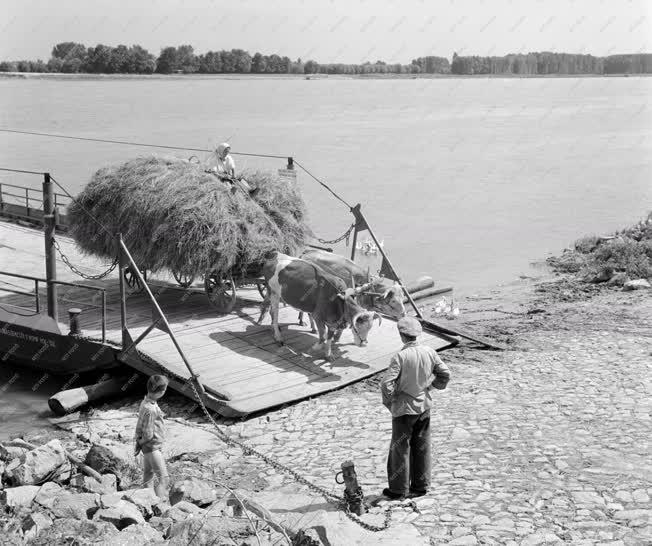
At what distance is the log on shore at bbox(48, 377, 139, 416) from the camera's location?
13.3 meters

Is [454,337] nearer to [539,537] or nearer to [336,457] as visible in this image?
[336,457]

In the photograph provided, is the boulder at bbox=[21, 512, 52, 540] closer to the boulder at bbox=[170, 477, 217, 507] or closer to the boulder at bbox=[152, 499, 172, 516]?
the boulder at bbox=[152, 499, 172, 516]

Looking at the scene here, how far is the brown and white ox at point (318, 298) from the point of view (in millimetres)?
13438

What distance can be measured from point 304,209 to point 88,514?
391 inches

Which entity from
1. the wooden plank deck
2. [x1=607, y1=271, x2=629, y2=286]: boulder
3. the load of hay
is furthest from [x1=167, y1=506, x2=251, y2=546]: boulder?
[x1=607, y1=271, x2=629, y2=286]: boulder

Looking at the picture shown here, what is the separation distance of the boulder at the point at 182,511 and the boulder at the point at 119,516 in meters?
0.30

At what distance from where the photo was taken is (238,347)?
14.4 meters

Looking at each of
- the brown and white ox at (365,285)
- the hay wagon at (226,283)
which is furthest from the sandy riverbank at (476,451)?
the hay wagon at (226,283)

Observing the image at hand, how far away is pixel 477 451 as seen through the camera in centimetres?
1038

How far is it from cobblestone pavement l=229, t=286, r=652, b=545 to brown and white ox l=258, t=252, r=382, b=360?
1179mm

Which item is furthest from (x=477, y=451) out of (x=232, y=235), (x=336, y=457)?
(x=232, y=235)

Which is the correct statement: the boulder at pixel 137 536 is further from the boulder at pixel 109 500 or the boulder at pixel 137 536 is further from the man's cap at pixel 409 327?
the man's cap at pixel 409 327

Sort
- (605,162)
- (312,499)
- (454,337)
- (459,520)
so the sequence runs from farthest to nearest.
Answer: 1. (605,162)
2. (454,337)
3. (312,499)
4. (459,520)

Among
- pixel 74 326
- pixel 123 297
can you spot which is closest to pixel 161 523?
pixel 123 297
